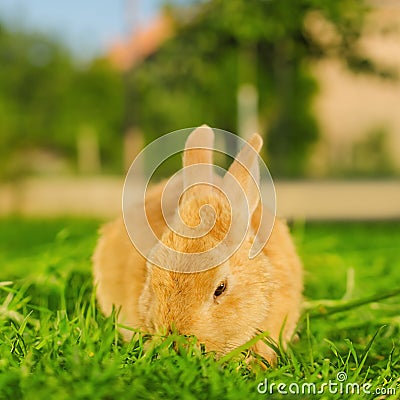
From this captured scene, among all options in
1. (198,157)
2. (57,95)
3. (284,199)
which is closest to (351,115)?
(284,199)

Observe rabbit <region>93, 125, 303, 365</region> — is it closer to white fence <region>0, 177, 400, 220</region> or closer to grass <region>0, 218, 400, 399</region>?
grass <region>0, 218, 400, 399</region>

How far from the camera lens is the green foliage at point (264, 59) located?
941 cm

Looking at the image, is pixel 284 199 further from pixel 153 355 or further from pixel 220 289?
pixel 153 355

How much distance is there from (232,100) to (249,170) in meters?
14.3

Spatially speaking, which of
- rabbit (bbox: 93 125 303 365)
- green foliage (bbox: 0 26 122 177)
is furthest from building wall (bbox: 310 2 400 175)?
rabbit (bbox: 93 125 303 365)

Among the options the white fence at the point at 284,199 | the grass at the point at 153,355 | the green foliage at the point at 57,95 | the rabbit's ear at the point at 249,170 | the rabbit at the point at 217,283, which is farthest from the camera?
the green foliage at the point at 57,95

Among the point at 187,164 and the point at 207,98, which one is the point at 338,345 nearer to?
the point at 187,164

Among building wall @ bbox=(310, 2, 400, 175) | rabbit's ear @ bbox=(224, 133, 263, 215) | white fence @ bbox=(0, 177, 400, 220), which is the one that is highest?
rabbit's ear @ bbox=(224, 133, 263, 215)

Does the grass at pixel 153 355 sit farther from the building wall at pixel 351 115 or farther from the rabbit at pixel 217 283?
the building wall at pixel 351 115

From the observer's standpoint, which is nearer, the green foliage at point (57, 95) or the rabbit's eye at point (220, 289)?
the rabbit's eye at point (220, 289)

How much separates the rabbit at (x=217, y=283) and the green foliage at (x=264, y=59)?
23.1 feet

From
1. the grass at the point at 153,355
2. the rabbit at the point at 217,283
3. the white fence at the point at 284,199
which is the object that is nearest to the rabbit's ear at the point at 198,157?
the rabbit at the point at 217,283

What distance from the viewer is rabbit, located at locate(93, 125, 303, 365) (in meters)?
1.99

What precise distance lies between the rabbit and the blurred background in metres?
3.72
